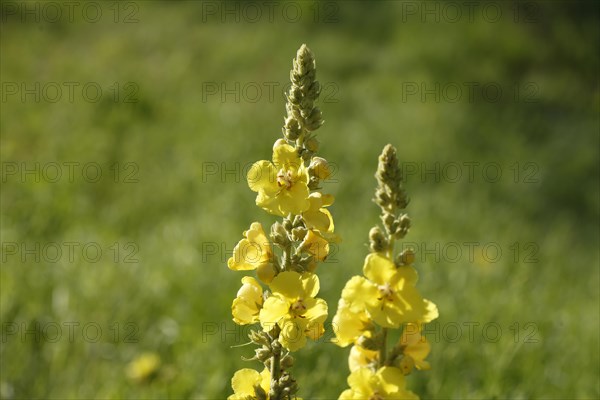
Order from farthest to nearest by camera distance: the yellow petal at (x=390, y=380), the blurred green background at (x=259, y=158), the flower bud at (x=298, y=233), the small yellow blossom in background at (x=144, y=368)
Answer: the blurred green background at (x=259, y=158), the small yellow blossom in background at (x=144, y=368), the flower bud at (x=298, y=233), the yellow petal at (x=390, y=380)

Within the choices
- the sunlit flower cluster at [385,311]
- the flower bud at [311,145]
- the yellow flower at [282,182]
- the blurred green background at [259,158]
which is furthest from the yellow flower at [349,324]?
the blurred green background at [259,158]

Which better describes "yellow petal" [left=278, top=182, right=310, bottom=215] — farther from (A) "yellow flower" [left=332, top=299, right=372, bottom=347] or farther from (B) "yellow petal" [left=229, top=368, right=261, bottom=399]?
(B) "yellow petal" [left=229, top=368, right=261, bottom=399]

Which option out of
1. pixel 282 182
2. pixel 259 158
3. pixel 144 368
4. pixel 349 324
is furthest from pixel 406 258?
pixel 259 158

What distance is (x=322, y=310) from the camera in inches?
51.0

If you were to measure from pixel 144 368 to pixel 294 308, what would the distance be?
5.25 feet

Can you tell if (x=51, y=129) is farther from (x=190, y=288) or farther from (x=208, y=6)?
(x=208, y=6)

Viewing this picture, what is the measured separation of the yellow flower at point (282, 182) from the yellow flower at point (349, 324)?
0.22m

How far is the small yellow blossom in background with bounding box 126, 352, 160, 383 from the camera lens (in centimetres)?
269

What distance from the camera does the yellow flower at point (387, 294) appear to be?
1286 mm

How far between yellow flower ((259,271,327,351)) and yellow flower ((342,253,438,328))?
2.6 inches

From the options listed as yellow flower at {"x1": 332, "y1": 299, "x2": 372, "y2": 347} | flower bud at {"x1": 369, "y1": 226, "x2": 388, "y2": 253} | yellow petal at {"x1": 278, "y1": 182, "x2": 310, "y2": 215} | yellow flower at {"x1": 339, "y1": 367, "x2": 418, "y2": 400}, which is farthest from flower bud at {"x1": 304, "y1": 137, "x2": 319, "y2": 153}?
yellow flower at {"x1": 339, "y1": 367, "x2": 418, "y2": 400}

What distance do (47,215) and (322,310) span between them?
10.9 ft

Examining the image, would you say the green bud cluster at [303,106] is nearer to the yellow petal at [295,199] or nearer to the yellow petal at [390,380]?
the yellow petal at [295,199]

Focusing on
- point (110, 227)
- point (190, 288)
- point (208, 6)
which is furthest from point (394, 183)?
point (208, 6)
